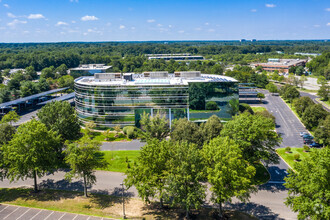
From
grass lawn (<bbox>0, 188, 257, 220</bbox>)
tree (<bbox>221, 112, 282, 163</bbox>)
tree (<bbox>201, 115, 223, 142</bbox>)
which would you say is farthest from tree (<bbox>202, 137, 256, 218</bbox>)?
tree (<bbox>201, 115, 223, 142</bbox>)

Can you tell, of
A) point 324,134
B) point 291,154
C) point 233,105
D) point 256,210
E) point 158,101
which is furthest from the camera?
point 158,101

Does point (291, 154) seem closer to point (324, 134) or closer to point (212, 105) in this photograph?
point (324, 134)

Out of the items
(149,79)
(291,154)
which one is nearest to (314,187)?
(291,154)

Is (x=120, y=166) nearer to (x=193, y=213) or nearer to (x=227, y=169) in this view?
(x=193, y=213)

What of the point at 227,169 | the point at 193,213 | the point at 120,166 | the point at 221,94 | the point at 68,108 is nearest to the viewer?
the point at 227,169

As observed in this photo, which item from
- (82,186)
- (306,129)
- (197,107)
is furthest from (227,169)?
(306,129)

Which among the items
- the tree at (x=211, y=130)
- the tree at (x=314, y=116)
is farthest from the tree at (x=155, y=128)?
the tree at (x=314, y=116)
